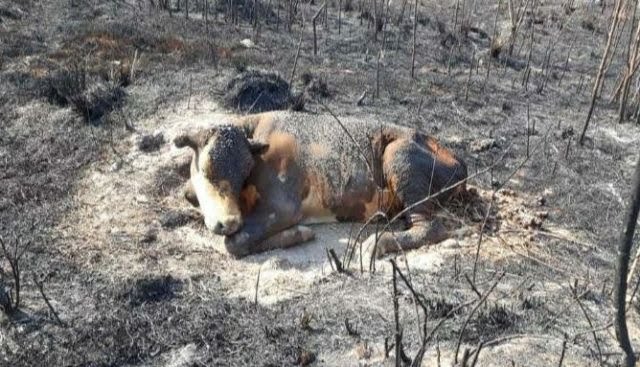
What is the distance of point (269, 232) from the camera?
19.1 feet

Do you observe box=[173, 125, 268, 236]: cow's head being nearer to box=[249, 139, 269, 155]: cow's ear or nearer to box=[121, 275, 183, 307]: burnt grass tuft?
box=[249, 139, 269, 155]: cow's ear

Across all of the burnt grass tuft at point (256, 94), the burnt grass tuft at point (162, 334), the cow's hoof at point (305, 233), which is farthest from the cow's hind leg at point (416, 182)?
the burnt grass tuft at point (256, 94)

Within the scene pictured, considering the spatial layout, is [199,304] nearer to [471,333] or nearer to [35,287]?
[35,287]

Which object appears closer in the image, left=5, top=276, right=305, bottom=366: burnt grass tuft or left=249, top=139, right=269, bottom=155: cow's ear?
left=5, top=276, right=305, bottom=366: burnt grass tuft

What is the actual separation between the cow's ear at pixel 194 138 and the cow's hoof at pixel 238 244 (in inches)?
30.6

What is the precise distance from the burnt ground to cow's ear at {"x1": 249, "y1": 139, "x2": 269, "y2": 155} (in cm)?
75

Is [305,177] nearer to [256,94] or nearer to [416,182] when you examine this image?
[416,182]

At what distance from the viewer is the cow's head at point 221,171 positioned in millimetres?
5648

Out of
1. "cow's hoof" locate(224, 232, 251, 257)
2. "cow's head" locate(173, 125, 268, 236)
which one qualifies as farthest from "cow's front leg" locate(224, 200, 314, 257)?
A: "cow's head" locate(173, 125, 268, 236)

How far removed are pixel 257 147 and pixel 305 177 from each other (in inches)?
18.0

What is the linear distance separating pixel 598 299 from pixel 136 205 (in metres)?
3.66

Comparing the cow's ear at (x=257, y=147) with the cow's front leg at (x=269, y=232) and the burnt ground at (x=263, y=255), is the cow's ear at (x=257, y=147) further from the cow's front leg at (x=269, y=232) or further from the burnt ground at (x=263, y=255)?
the burnt ground at (x=263, y=255)

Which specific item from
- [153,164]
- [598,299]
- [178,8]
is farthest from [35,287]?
[178,8]

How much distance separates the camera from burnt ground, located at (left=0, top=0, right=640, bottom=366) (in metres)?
4.61
